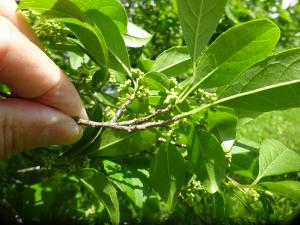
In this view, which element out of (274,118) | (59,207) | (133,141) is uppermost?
(133,141)

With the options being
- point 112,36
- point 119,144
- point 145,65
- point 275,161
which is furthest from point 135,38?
point 275,161

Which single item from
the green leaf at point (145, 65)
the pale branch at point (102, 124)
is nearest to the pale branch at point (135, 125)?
the pale branch at point (102, 124)

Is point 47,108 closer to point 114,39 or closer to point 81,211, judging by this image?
point 114,39

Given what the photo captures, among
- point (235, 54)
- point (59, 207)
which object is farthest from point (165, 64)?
point (59, 207)

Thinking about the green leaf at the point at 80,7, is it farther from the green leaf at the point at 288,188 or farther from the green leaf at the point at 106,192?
the green leaf at the point at 288,188

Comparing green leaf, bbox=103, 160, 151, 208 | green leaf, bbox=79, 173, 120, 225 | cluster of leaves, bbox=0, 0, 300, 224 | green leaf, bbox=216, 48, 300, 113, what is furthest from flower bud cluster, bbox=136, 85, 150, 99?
green leaf, bbox=103, 160, 151, 208

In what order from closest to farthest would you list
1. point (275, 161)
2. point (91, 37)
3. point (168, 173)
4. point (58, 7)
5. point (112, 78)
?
point (58, 7) → point (91, 37) → point (168, 173) → point (112, 78) → point (275, 161)

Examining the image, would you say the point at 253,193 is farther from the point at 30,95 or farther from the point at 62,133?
the point at 30,95
